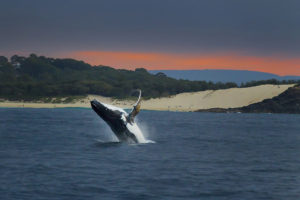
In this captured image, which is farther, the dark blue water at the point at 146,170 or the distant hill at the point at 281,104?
the distant hill at the point at 281,104

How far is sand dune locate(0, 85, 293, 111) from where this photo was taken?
477ft

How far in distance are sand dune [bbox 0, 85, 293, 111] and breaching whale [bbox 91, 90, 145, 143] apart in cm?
10675

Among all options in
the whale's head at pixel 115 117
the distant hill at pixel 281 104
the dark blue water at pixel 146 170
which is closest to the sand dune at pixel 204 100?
the distant hill at pixel 281 104

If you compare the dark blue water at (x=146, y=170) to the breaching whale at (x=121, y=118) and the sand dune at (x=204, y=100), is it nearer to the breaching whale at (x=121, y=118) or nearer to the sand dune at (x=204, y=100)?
the breaching whale at (x=121, y=118)

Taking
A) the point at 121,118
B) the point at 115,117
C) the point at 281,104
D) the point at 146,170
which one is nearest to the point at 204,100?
the point at 281,104

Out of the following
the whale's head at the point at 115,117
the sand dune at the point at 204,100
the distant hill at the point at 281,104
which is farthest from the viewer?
the sand dune at the point at 204,100

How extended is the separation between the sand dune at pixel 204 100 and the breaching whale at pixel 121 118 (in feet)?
350

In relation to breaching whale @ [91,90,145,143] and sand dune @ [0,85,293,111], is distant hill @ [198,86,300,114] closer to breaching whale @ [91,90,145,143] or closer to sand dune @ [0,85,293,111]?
sand dune @ [0,85,293,111]

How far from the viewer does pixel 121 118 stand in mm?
33188

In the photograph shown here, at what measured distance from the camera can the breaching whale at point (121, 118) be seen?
32281mm

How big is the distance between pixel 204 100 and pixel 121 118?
124 meters

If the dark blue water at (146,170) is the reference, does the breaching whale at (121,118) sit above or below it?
above

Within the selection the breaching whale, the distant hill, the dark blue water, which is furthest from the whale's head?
the distant hill

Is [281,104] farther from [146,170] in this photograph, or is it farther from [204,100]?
[146,170]
